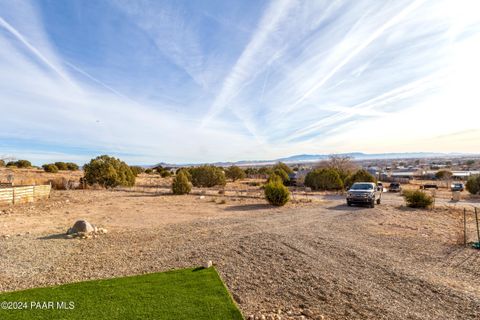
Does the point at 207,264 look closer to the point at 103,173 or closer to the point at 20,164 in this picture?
the point at 103,173

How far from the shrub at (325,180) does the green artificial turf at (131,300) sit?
3164 centimetres

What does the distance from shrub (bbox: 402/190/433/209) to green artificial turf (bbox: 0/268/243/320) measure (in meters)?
16.9

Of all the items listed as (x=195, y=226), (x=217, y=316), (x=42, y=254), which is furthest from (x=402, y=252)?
(x=42, y=254)

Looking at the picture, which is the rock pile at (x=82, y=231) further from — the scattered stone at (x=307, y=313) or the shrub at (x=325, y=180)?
the shrub at (x=325, y=180)

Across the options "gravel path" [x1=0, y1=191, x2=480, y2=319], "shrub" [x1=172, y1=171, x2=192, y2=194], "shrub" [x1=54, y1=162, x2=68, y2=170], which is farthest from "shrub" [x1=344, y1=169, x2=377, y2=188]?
"shrub" [x1=54, y1=162, x2=68, y2=170]

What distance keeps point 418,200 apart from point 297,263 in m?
14.9

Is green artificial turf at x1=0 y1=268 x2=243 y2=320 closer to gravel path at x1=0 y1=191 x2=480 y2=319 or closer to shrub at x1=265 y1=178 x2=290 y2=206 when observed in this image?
gravel path at x1=0 y1=191 x2=480 y2=319

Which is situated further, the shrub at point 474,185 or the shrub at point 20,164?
the shrub at point 20,164

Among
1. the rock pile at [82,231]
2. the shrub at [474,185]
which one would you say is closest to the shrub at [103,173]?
the rock pile at [82,231]

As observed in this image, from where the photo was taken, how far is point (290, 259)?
6.87 m

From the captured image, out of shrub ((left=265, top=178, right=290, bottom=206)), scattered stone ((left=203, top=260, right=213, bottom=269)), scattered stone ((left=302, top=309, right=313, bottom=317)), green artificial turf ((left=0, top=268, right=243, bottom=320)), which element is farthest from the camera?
shrub ((left=265, top=178, right=290, bottom=206))

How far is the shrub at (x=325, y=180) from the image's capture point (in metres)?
34.5

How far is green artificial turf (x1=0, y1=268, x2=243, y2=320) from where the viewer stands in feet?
13.5

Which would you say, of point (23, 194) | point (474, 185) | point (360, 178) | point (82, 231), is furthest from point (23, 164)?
point (474, 185)
